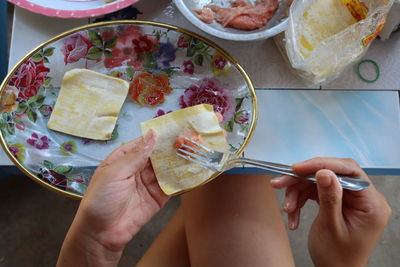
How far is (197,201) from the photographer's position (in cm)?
72

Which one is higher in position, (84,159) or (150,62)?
(150,62)

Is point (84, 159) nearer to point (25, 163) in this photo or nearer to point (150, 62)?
point (25, 163)

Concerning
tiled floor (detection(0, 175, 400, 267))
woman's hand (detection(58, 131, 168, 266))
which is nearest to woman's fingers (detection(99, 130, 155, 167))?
woman's hand (detection(58, 131, 168, 266))

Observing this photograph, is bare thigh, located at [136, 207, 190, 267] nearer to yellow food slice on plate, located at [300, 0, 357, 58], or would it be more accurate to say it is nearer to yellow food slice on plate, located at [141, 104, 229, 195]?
yellow food slice on plate, located at [141, 104, 229, 195]

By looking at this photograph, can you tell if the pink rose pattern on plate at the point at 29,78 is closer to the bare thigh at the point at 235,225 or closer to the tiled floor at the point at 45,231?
the bare thigh at the point at 235,225

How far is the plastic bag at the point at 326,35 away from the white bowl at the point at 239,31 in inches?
1.1

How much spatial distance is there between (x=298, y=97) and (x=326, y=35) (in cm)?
11

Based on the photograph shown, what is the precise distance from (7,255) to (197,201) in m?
0.67

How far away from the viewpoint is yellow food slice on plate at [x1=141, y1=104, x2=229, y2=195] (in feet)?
1.89

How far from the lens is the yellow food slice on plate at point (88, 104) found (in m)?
0.60

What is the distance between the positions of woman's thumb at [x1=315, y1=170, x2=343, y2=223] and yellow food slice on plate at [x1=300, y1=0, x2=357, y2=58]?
0.69ft

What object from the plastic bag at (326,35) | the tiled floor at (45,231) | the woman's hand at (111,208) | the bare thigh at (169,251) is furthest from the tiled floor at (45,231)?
the plastic bag at (326,35)

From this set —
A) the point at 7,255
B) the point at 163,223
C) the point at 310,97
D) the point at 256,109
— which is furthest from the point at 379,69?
the point at 7,255

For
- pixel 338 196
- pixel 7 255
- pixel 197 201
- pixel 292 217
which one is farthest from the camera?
pixel 7 255
